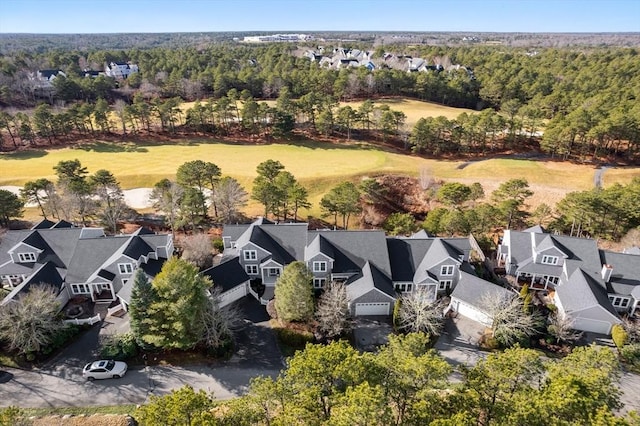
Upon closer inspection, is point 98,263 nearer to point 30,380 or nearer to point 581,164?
point 30,380

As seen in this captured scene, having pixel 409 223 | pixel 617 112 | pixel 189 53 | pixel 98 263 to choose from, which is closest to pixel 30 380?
pixel 98 263

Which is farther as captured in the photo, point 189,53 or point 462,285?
point 189,53

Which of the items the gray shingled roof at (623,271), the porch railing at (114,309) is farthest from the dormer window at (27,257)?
the gray shingled roof at (623,271)

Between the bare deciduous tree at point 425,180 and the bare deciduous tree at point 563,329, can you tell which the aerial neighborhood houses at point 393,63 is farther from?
the bare deciduous tree at point 563,329

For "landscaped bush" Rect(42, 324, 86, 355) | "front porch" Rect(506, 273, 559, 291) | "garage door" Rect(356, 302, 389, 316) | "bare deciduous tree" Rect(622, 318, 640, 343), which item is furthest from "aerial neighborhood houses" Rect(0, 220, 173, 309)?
"bare deciduous tree" Rect(622, 318, 640, 343)

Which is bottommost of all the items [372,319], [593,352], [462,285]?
[372,319]

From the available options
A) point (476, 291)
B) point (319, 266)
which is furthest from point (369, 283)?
point (476, 291)
